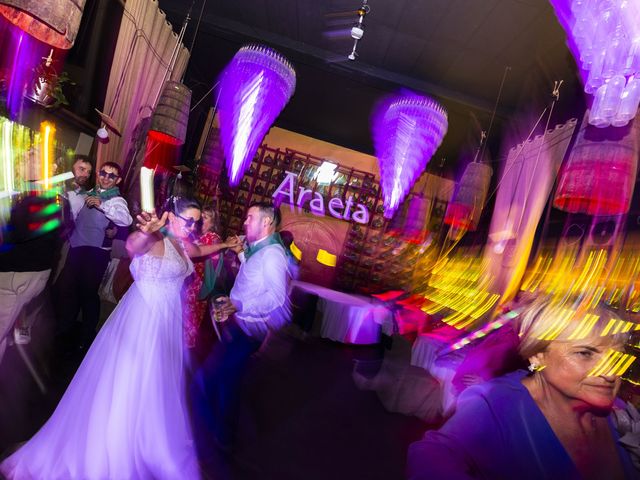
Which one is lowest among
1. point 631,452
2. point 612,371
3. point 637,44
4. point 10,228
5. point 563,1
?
point 10,228

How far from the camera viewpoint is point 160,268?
7.87 feet

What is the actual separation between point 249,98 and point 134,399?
5.36 m

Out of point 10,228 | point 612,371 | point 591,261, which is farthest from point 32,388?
point 591,261

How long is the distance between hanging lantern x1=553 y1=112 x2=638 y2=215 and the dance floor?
2.09m

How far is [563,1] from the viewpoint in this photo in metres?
1.90

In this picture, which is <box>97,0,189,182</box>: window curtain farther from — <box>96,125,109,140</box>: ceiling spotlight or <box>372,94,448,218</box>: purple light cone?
<box>372,94,448,218</box>: purple light cone

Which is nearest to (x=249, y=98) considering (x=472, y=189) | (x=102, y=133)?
(x=102, y=133)

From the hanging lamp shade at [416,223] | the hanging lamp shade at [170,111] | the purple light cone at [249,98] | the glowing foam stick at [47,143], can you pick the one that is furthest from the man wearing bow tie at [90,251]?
the hanging lamp shade at [416,223]

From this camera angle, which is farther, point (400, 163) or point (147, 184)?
point (400, 163)

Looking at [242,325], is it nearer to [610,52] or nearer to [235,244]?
[235,244]

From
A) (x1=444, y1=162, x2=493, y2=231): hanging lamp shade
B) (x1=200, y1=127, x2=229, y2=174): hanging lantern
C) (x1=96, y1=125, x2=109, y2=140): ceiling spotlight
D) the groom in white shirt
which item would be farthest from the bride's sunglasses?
(x1=200, y1=127, x2=229, y2=174): hanging lantern

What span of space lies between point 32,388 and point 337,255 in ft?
22.4

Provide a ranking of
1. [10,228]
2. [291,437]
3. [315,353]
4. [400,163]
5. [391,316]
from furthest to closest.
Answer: [400,163]
[391,316]
[315,353]
[291,437]
[10,228]

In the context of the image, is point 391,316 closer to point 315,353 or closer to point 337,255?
point 315,353
